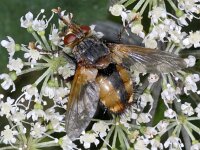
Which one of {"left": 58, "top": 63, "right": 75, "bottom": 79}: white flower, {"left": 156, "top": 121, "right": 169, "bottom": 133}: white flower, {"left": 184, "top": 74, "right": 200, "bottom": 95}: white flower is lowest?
{"left": 156, "top": 121, "right": 169, "bottom": 133}: white flower

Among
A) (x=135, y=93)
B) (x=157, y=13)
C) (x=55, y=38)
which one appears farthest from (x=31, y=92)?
(x=157, y=13)

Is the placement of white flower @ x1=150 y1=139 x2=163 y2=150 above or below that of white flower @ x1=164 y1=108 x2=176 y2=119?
below

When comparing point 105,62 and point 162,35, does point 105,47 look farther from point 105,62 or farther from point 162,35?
point 162,35

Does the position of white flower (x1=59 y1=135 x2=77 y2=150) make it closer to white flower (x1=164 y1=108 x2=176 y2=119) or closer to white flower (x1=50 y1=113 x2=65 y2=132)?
white flower (x1=50 y1=113 x2=65 y2=132)

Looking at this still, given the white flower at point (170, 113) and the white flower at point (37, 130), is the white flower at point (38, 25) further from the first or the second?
the white flower at point (170, 113)

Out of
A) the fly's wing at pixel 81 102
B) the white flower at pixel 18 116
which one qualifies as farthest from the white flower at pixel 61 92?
the fly's wing at pixel 81 102

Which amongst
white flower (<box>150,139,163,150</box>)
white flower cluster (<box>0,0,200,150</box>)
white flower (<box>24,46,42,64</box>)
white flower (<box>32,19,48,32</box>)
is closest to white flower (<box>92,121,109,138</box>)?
white flower cluster (<box>0,0,200,150</box>)

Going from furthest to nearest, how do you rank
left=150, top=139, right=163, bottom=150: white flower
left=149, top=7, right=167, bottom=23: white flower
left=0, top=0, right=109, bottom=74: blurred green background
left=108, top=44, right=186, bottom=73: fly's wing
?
left=0, top=0, right=109, bottom=74: blurred green background
left=150, top=139, right=163, bottom=150: white flower
left=149, top=7, right=167, bottom=23: white flower
left=108, top=44, right=186, bottom=73: fly's wing
